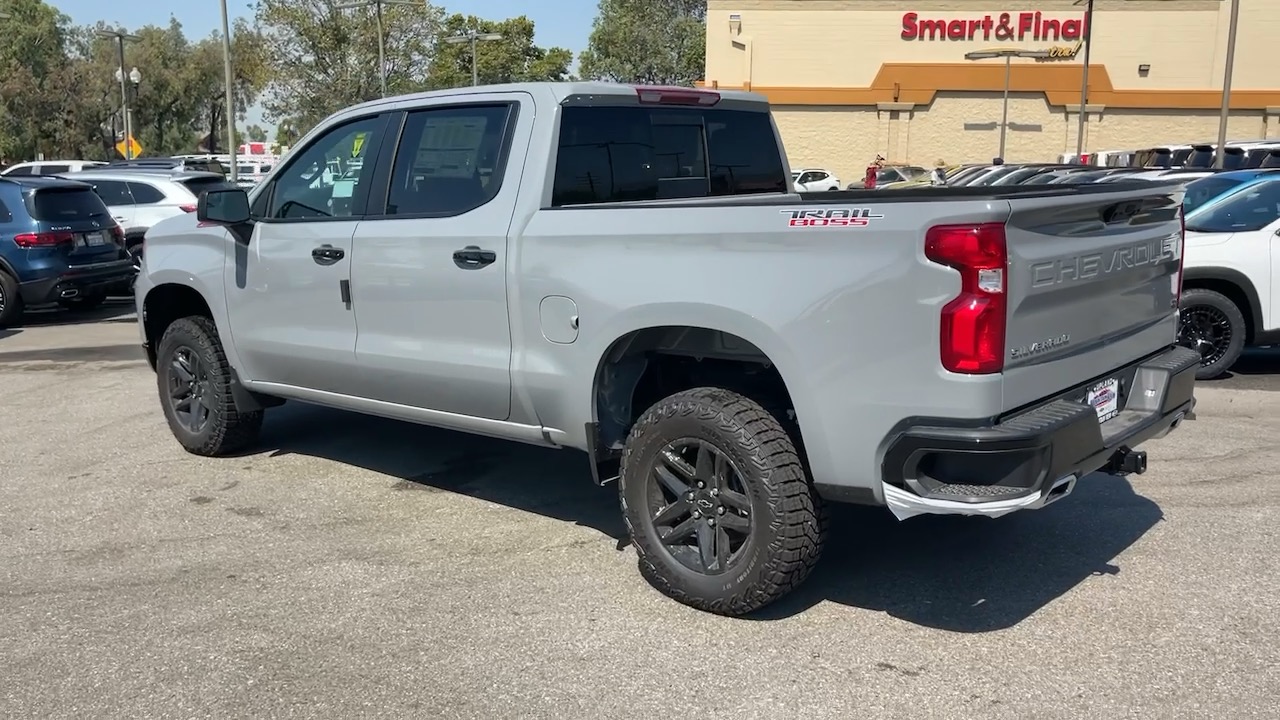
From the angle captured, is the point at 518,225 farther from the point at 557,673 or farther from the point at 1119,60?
the point at 1119,60

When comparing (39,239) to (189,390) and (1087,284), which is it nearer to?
(189,390)

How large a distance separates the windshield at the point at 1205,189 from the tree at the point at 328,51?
Answer: 29.4 m

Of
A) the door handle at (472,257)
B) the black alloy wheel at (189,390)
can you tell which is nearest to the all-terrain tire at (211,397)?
the black alloy wheel at (189,390)

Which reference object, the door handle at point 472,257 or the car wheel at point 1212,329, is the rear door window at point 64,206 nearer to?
the door handle at point 472,257

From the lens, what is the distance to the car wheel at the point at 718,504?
406 centimetres

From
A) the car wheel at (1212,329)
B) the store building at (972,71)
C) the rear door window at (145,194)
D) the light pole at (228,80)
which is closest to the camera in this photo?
the car wheel at (1212,329)

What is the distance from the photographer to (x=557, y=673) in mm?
3885

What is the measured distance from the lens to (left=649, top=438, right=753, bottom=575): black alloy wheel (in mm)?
4227

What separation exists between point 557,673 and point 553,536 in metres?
1.46

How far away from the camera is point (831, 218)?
3793 mm

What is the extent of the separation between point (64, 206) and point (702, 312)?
1153 centimetres

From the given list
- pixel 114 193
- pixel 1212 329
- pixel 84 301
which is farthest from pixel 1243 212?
pixel 114 193

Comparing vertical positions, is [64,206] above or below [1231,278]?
above

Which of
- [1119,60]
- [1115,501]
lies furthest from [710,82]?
[1115,501]
